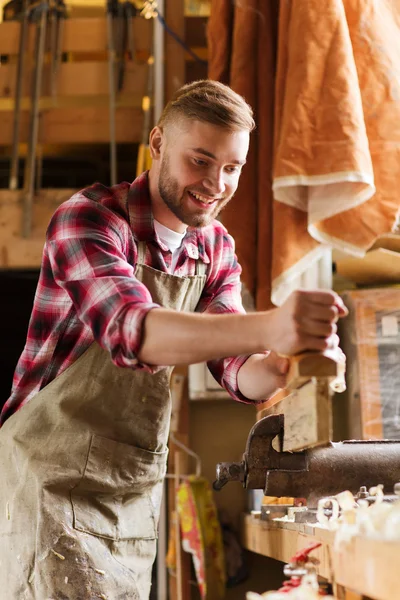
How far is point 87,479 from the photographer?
5.58ft

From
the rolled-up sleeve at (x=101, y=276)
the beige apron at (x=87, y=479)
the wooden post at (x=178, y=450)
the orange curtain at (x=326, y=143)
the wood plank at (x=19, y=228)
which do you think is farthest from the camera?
the wood plank at (x=19, y=228)

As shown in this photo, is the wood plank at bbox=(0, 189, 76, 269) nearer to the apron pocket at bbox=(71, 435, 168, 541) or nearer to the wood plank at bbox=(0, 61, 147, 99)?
the wood plank at bbox=(0, 61, 147, 99)

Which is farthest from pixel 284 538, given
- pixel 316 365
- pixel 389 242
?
pixel 389 242

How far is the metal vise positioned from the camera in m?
1.49

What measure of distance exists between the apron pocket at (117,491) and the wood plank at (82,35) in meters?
2.40

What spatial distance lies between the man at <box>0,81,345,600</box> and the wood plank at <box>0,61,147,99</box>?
1.94 metres

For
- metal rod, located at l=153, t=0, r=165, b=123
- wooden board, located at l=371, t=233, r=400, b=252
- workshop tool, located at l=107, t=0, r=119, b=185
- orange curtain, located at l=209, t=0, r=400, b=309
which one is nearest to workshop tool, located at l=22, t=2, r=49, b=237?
workshop tool, located at l=107, t=0, r=119, b=185


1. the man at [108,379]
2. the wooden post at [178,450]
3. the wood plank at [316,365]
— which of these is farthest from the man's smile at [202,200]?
the wooden post at [178,450]

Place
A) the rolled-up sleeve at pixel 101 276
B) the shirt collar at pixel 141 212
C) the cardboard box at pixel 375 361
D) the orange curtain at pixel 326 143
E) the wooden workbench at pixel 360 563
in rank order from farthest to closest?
the cardboard box at pixel 375 361
the orange curtain at pixel 326 143
the shirt collar at pixel 141 212
the rolled-up sleeve at pixel 101 276
the wooden workbench at pixel 360 563

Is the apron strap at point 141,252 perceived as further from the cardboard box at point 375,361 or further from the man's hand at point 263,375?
the cardboard box at point 375,361

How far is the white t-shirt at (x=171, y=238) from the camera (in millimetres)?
1818

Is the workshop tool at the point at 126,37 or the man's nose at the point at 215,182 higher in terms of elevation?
the workshop tool at the point at 126,37

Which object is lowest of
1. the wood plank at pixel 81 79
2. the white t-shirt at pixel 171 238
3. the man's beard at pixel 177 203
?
the white t-shirt at pixel 171 238

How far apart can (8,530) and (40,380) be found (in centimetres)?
32
